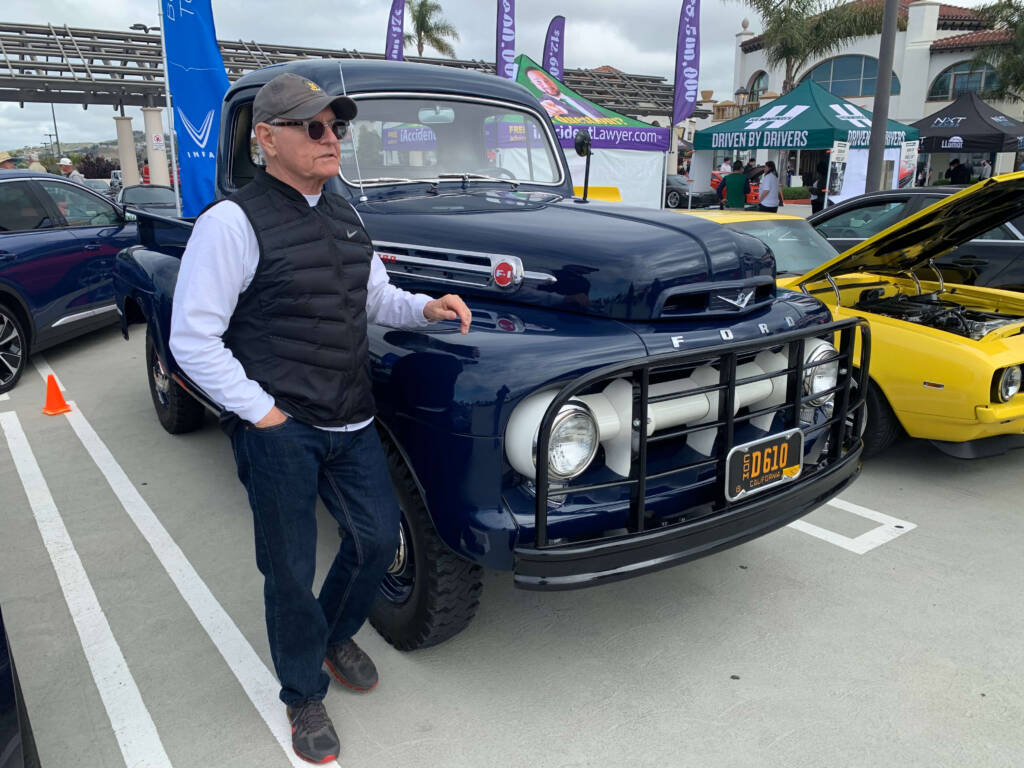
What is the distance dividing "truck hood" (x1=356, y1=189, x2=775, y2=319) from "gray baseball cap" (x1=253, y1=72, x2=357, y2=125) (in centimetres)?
98

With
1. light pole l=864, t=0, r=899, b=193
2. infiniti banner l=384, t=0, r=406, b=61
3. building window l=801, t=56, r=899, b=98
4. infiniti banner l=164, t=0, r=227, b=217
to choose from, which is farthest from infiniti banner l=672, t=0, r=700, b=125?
building window l=801, t=56, r=899, b=98

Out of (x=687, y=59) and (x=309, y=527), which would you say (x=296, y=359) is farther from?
(x=687, y=59)

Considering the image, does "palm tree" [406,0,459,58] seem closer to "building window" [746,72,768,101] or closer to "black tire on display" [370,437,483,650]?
"building window" [746,72,768,101]

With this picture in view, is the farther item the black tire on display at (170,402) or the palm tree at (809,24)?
the palm tree at (809,24)

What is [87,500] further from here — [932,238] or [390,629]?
[932,238]

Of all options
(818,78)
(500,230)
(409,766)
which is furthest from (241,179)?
(818,78)

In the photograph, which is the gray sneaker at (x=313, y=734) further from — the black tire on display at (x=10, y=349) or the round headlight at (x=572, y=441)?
the black tire on display at (x=10, y=349)

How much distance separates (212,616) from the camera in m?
3.21

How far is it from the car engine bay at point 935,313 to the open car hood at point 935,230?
22 cm

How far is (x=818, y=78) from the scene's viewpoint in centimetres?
3628

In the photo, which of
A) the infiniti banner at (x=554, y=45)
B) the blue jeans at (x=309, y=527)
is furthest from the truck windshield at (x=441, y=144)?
the infiniti banner at (x=554, y=45)

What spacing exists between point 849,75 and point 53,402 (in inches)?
1481

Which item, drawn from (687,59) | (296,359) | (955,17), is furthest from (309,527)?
(955,17)

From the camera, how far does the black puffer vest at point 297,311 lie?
217 centimetres
